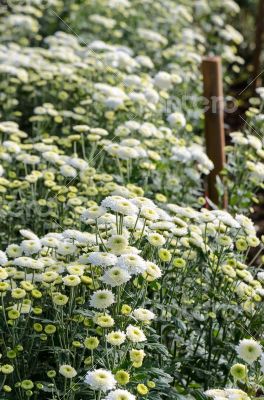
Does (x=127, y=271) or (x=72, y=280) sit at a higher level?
(x=127, y=271)

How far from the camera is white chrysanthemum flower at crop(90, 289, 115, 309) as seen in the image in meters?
2.68

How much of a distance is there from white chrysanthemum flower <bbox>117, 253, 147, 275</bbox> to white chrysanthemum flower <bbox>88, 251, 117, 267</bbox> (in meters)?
0.02

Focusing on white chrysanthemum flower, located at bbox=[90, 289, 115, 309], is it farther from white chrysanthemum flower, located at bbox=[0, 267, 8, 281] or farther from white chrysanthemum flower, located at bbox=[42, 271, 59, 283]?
white chrysanthemum flower, located at bbox=[0, 267, 8, 281]

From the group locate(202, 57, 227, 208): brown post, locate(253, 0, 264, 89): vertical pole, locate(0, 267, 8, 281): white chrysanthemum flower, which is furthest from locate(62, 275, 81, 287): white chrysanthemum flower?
locate(253, 0, 264, 89): vertical pole

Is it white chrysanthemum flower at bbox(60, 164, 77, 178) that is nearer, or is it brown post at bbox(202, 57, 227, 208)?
white chrysanthemum flower at bbox(60, 164, 77, 178)

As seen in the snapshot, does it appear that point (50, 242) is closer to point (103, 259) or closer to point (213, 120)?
point (103, 259)

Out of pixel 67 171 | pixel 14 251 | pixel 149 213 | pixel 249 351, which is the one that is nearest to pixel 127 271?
pixel 149 213

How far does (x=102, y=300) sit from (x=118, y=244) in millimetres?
223

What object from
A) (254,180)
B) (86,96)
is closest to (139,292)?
(254,180)

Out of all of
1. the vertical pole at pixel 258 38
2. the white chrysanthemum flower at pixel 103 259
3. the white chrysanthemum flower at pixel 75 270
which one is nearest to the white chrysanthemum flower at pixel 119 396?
the white chrysanthemum flower at pixel 103 259

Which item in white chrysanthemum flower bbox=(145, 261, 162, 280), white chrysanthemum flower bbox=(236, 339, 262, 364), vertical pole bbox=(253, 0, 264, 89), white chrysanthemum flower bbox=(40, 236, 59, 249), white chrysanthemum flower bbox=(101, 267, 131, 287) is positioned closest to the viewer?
white chrysanthemum flower bbox=(236, 339, 262, 364)

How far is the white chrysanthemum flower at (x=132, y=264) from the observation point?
2.70m

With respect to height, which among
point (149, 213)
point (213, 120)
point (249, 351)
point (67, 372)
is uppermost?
point (149, 213)

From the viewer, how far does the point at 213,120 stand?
514 centimetres
